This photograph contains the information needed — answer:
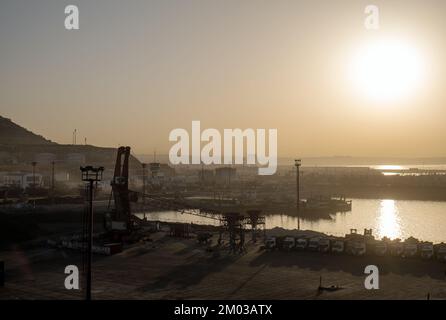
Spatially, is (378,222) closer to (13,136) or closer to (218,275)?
(218,275)

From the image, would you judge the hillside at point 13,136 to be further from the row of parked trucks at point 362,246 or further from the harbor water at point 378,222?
the row of parked trucks at point 362,246

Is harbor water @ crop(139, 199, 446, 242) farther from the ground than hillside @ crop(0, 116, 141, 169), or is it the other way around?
hillside @ crop(0, 116, 141, 169)

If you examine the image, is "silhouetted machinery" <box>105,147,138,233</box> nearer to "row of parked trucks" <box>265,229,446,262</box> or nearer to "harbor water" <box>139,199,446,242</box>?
"row of parked trucks" <box>265,229,446,262</box>

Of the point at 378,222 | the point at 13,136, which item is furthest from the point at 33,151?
the point at 378,222

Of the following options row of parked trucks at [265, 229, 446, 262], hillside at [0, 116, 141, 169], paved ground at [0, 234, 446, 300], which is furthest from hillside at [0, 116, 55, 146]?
row of parked trucks at [265, 229, 446, 262]

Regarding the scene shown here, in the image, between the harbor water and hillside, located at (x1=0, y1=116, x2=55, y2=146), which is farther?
hillside, located at (x1=0, y1=116, x2=55, y2=146)
